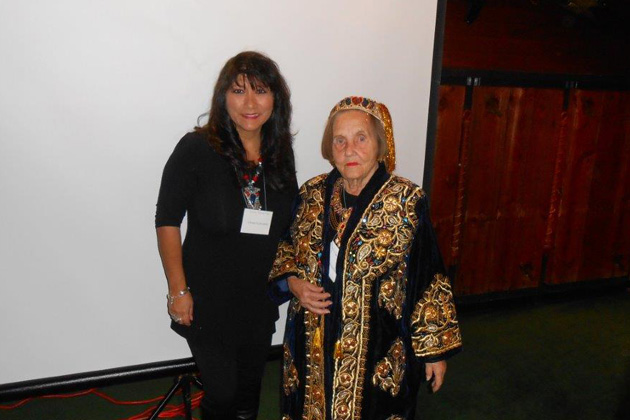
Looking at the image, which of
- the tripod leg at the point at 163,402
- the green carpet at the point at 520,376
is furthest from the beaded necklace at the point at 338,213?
the green carpet at the point at 520,376

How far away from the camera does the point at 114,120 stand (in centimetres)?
191

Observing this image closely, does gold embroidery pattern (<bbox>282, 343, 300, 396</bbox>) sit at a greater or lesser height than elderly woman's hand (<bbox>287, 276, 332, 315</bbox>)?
lesser

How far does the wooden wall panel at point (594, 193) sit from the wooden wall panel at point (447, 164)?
842 millimetres

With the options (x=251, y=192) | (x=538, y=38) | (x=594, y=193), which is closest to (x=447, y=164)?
(x=538, y=38)

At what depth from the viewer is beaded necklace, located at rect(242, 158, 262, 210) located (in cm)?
152

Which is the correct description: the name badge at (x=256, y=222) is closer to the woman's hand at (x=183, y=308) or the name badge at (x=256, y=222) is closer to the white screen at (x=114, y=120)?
the woman's hand at (x=183, y=308)

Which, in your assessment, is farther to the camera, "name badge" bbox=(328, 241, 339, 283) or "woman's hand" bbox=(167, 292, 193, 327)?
"woman's hand" bbox=(167, 292, 193, 327)

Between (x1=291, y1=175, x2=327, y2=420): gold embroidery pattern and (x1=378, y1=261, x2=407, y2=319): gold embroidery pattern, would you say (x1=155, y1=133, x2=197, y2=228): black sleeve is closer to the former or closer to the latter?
(x1=291, y1=175, x2=327, y2=420): gold embroidery pattern

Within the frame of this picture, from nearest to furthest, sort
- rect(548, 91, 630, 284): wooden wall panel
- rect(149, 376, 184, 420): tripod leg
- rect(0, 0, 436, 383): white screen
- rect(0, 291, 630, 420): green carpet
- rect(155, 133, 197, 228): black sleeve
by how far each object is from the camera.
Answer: rect(155, 133, 197, 228): black sleeve
rect(0, 0, 436, 383): white screen
rect(149, 376, 184, 420): tripod leg
rect(0, 291, 630, 420): green carpet
rect(548, 91, 630, 284): wooden wall panel

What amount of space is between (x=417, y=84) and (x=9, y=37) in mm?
1688

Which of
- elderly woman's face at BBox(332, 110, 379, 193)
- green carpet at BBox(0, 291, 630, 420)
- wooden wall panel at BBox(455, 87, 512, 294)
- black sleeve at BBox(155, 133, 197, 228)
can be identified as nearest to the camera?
elderly woman's face at BBox(332, 110, 379, 193)

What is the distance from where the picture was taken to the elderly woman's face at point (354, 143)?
1352mm

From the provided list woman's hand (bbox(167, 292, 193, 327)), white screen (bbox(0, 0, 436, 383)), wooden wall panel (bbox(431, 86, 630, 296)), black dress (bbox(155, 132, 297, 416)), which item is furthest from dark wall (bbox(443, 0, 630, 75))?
woman's hand (bbox(167, 292, 193, 327))

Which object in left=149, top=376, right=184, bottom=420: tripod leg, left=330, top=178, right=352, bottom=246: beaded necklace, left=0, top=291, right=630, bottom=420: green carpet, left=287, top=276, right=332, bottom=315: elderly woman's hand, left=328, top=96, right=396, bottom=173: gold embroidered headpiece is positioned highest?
left=328, top=96, right=396, bottom=173: gold embroidered headpiece
